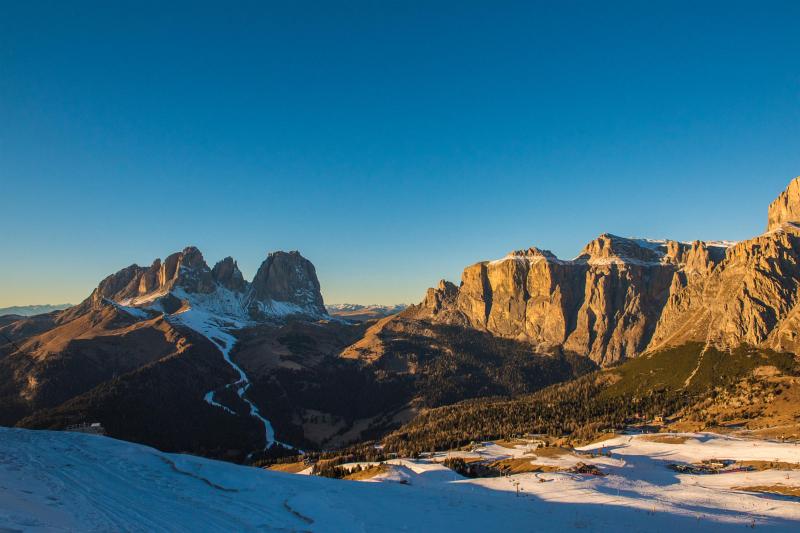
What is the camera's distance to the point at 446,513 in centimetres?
2795

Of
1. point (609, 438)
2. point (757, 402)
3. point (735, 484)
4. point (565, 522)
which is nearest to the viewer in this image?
point (565, 522)

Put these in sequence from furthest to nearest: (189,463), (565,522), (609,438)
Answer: (609,438), (189,463), (565,522)

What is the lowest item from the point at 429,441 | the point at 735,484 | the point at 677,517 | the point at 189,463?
the point at 429,441

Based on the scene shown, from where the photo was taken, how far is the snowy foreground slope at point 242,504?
2228cm

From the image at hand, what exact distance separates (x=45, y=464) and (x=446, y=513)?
24.2 meters

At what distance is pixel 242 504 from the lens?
84.5 ft

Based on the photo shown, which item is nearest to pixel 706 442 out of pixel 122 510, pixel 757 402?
pixel 757 402

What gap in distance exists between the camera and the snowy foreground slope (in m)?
22.3

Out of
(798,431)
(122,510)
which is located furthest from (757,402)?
(122,510)

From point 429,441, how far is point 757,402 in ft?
402

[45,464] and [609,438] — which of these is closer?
[45,464]

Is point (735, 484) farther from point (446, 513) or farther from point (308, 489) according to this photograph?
point (308, 489)

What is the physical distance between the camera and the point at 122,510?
75.7 ft

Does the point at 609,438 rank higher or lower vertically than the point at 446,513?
lower
